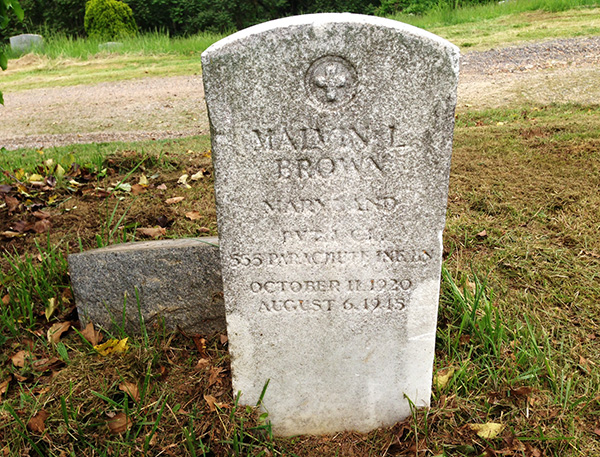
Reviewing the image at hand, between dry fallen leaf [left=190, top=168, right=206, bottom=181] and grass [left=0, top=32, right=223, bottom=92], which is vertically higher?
grass [left=0, top=32, right=223, bottom=92]

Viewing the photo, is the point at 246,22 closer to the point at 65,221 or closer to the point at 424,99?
the point at 65,221

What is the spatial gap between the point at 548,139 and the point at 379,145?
3716 mm

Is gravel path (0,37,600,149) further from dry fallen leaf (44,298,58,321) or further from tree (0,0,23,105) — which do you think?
dry fallen leaf (44,298,58,321)

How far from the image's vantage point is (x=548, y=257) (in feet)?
10.2

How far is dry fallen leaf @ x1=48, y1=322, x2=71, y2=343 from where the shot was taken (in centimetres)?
261

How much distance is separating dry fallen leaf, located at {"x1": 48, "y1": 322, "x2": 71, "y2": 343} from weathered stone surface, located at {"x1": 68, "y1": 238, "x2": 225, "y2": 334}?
114 mm

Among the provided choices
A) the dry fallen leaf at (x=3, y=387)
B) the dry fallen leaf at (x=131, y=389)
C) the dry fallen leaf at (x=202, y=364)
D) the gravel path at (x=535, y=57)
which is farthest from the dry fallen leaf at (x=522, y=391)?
the gravel path at (x=535, y=57)

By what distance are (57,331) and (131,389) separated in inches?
26.3

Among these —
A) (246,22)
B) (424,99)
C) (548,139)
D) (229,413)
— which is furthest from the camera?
(246,22)

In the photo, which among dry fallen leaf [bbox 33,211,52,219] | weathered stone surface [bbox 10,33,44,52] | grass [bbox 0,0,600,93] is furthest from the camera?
weathered stone surface [bbox 10,33,44,52]

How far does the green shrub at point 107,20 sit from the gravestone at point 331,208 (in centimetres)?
1799

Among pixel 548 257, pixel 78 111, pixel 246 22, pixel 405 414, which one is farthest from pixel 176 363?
pixel 246 22

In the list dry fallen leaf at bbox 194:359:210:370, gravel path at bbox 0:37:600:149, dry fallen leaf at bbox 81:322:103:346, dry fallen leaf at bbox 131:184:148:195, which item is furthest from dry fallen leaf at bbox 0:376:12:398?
gravel path at bbox 0:37:600:149

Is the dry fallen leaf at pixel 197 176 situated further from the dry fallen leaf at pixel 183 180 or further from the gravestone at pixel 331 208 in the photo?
the gravestone at pixel 331 208
